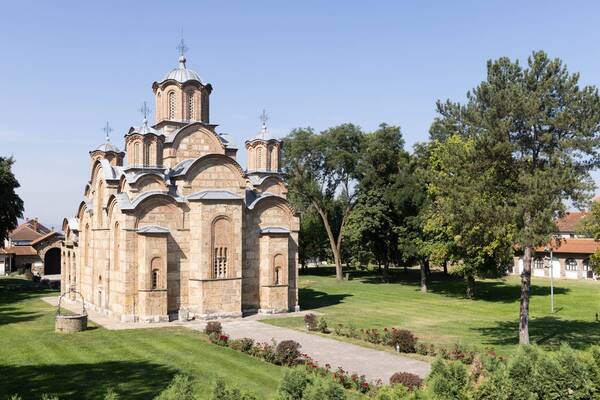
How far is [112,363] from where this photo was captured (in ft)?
67.6

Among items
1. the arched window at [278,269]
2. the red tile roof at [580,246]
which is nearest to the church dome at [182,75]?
the arched window at [278,269]

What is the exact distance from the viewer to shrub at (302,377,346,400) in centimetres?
1088

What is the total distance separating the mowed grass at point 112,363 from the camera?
682 inches

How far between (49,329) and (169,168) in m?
11.3

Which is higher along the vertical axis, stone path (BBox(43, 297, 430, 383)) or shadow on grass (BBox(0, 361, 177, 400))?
shadow on grass (BBox(0, 361, 177, 400))

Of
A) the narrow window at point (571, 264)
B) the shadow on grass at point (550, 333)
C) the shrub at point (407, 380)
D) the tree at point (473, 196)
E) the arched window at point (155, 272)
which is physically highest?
the tree at point (473, 196)

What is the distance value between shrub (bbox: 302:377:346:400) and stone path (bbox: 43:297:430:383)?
7.42 metres

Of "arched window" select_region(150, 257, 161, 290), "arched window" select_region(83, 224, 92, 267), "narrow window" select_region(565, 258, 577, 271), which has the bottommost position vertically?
"narrow window" select_region(565, 258, 577, 271)

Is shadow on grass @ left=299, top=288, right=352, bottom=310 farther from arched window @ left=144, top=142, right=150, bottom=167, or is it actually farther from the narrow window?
the narrow window

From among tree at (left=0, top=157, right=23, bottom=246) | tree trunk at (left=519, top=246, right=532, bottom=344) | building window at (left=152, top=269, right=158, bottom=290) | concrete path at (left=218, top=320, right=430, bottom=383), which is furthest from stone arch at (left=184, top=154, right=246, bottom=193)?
tree at (left=0, top=157, right=23, bottom=246)

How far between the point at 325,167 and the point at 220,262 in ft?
89.0

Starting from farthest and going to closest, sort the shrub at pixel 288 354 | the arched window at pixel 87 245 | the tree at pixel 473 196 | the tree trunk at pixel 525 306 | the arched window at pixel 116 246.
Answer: the arched window at pixel 87 245 → the arched window at pixel 116 246 → the tree trunk at pixel 525 306 → the tree at pixel 473 196 → the shrub at pixel 288 354

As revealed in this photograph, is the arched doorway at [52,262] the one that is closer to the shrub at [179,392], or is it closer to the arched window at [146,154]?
the arched window at [146,154]

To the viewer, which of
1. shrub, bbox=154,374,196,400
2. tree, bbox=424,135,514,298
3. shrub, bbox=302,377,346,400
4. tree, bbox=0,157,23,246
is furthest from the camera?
tree, bbox=0,157,23,246
